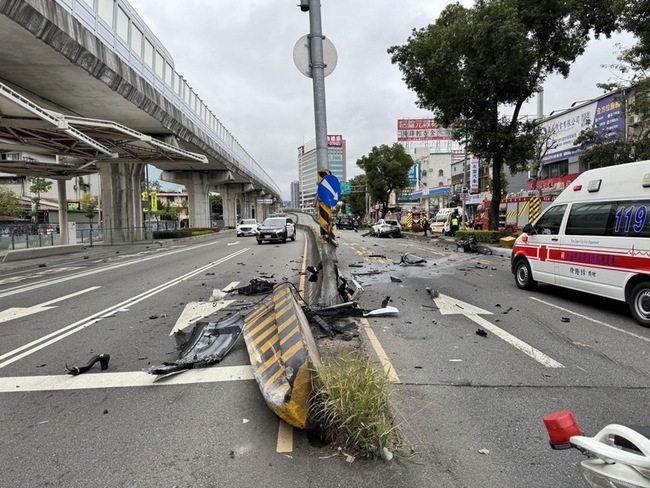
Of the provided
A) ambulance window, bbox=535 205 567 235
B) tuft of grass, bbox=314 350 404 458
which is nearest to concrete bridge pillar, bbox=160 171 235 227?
ambulance window, bbox=535 205 567 235

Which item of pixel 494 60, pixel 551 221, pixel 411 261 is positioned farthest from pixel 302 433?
pixel 494 60

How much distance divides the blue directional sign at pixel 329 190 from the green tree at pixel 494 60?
48.1ft

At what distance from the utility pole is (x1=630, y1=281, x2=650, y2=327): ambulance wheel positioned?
15.6 feet

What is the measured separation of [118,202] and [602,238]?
3278 centimetres

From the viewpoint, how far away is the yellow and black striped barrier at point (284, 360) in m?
3.48

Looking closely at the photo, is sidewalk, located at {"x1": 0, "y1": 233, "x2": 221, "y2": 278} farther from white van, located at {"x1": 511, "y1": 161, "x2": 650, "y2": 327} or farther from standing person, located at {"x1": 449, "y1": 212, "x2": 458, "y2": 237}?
standing person, located at {"x1": 449, "y1": 212, "x2": 458, "y2": 237}

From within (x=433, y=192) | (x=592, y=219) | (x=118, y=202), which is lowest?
(x=592, y=219)

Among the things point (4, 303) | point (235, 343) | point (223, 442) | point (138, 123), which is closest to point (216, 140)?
point (138, 123)

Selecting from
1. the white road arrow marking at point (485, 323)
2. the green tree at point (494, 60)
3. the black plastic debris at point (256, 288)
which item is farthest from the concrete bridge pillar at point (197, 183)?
the white road arrow marking at point (485, 323)

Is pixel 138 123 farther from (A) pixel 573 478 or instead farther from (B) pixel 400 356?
(A) pixel 573 478

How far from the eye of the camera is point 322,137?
303 inches

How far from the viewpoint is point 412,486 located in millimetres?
2822

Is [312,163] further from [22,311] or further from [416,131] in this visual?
[22,311]

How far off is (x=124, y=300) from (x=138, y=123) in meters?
19.3
